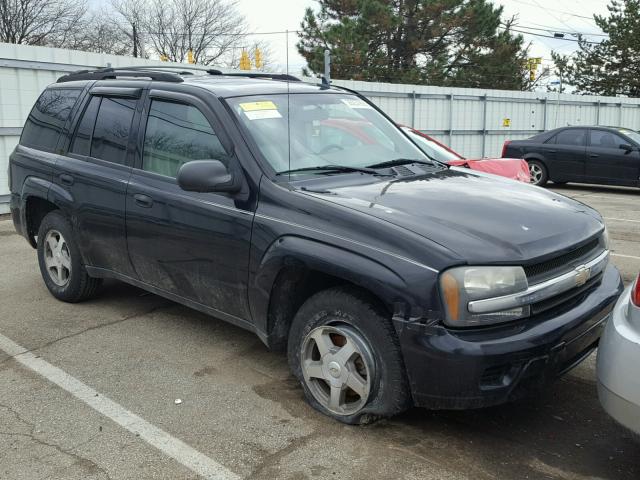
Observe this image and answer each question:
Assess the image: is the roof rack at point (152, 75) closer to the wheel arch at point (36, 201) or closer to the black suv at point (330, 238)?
the black suv at point (330, 238)

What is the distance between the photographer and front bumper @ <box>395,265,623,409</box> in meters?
2.89

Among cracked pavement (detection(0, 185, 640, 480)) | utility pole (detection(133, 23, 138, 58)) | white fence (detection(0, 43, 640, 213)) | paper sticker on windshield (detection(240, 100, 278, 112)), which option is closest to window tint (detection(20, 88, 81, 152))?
cracked pavement (detection(0, 185, 640, 480))

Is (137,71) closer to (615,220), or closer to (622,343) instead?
(622,343)

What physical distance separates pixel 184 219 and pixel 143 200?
1.50 ft

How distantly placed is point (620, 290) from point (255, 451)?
2.16m

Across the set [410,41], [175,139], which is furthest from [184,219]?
[410,41]

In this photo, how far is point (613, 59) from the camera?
134 ft

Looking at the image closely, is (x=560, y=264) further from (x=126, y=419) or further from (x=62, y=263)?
(x=62, y=263)

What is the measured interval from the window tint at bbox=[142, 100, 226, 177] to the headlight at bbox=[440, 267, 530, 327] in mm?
1658

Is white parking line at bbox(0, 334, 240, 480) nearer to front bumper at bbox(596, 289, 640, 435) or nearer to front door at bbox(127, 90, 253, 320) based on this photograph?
front door at bbox(127, 90, 253, 320)

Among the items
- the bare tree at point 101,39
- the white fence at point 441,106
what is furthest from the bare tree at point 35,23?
the white fence at point 441,106

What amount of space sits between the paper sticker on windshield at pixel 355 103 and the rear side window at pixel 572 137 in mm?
10782

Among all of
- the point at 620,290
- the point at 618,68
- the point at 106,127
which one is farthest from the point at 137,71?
the point at 618,68

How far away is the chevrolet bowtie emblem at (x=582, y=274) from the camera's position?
3352mm
